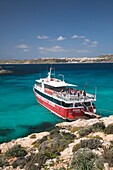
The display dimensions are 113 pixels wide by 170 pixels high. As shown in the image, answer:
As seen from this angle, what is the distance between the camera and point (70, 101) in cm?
3384

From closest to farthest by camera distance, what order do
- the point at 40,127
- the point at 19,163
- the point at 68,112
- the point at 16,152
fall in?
the point at 19,163, the point at 16,152, the point at 40,127, the point at 68,112

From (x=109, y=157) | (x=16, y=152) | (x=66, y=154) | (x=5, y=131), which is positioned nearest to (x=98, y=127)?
(x=66, y=154)

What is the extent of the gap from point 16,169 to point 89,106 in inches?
841

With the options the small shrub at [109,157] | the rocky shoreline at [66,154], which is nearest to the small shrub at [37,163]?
the rocky shoreline at [66,154]

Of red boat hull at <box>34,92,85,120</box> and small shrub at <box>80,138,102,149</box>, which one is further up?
small shrub at <box>80,138,102,149</box>

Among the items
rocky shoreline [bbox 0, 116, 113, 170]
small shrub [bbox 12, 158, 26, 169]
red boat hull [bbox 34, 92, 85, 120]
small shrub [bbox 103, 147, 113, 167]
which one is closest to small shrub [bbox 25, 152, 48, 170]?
rocky shoreline [bbox 0, 116, 113, 170]

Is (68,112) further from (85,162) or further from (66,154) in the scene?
(85,162)

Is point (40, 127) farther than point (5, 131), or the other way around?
point (40, 127)

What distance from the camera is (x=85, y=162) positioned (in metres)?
11.4

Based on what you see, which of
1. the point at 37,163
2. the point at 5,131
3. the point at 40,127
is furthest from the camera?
the point at 40,127

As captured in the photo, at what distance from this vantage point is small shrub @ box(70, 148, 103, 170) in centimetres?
1102

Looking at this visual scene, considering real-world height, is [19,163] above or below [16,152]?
above

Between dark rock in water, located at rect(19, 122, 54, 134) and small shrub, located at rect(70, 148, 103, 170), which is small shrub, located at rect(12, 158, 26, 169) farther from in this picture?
dark rock in water, located at rect(19, 122, 54, 134)

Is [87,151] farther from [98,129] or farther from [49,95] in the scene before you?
[49,95]
